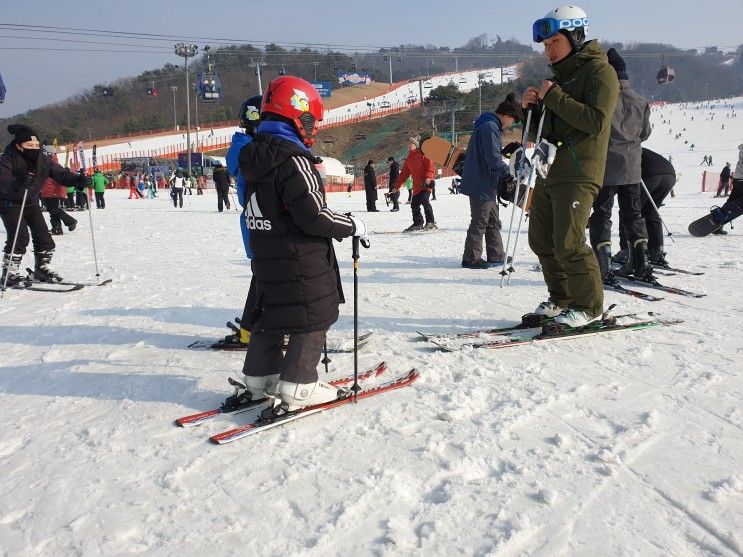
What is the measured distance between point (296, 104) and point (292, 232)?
0.59 meters

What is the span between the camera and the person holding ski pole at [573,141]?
3.42m

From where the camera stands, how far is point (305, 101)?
2.62 m

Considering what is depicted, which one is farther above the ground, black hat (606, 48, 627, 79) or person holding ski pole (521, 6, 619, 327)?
black hat (606, 48, 627, 79)

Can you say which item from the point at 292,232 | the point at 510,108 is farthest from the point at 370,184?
the point at 292,232

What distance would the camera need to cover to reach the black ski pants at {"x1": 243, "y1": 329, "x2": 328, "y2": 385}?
8.65 ft

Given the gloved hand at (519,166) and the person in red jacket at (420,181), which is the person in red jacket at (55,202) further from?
the gloved hand at (519,166)

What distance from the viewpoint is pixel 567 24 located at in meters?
3.46

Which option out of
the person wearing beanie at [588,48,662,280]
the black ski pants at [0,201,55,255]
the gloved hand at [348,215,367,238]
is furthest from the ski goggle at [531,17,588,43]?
the black ski pants at [0,201,55,255]

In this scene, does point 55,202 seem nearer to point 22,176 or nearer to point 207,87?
point 22,176

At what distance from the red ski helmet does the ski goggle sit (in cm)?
174

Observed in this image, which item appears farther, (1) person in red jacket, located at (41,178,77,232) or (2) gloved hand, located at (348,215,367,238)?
(1) person in red jacket, located at (41,178,77,232)

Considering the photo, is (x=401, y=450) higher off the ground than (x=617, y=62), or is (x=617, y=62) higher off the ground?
(x=617, y=62)

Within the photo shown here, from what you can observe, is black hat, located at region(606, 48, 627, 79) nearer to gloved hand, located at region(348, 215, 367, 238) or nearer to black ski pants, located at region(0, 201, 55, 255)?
gloved hand, located at region(348, 215, 367, 238)

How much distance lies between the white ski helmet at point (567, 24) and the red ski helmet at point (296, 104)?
5.74 ft
